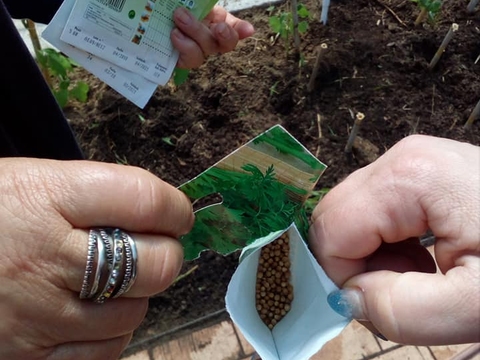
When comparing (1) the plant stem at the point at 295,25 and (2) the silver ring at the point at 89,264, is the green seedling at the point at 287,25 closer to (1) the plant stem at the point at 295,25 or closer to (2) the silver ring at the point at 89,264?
(1) the plant stem at the point at 295,25

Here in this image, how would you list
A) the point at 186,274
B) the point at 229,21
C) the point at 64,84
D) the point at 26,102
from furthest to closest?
the point at 64,84, the point at 186,274, the point at 229,21, the point at 26,102

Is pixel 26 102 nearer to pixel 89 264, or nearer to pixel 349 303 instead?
pixel 89 264

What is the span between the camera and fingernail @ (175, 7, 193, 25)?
3.24ft

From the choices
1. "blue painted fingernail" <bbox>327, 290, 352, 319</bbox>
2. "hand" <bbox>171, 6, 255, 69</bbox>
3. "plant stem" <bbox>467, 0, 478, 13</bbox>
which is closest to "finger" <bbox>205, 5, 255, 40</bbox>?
"hand" <bbox>171, 6, 255, 69</bbox>

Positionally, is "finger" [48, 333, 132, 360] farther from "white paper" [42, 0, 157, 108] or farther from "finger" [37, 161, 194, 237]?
"white paper" [42, 0, 157, 108]

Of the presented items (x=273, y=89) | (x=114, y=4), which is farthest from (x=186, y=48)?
(x=273, y=89)

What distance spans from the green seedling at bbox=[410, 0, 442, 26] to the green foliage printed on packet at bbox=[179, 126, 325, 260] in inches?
47.1

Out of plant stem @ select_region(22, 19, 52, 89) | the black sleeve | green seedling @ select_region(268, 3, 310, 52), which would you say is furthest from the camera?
green seedling @ select_region(268, 3, 310, 52)

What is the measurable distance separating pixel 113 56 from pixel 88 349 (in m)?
0.62

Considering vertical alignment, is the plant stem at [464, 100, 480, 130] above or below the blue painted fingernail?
above

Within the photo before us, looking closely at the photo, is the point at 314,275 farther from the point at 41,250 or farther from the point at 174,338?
the point at 174,338

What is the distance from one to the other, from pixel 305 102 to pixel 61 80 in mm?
778

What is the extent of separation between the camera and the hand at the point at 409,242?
1.66 ft

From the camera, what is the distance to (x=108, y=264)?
52 cm
